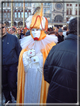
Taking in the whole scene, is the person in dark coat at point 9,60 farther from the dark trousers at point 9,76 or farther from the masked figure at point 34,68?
the masked figure at point 34,68

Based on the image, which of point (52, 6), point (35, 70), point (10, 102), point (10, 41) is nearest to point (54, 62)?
point (35, 70)

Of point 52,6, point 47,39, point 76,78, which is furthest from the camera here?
point 52,6

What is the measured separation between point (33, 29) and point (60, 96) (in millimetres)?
1663

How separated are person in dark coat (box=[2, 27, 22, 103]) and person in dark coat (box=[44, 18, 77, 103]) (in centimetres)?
148

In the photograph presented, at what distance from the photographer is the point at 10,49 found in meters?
2.99

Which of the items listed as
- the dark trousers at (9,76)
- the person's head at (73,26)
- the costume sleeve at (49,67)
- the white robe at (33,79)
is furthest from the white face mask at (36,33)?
the person's head at (73,26)

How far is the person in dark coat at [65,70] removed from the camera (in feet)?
4.93

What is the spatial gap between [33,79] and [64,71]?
1286 millimetres

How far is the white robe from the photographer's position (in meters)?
2.72

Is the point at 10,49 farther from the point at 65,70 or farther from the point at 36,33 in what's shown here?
the point at 65,70

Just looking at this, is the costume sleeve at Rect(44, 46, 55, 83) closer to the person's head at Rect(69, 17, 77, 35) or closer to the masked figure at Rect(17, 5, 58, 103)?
the person's head at Rect(69, 17, 77, 35)

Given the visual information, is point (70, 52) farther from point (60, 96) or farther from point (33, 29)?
point (33, 29)

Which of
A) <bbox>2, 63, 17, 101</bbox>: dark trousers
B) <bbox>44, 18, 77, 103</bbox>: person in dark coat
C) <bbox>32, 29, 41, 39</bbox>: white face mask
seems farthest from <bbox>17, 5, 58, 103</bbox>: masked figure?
<bbox>44, 18, 77, 103</bbox>: person in dark coat

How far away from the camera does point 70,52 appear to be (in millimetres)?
1517
